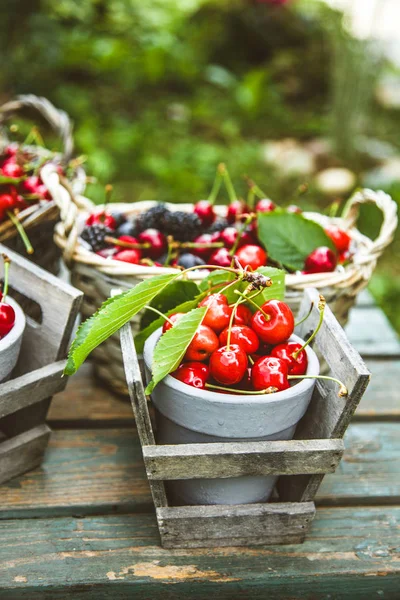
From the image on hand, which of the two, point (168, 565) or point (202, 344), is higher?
point (202, 344)

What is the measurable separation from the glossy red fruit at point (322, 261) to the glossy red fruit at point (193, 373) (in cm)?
42

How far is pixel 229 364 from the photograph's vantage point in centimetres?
81

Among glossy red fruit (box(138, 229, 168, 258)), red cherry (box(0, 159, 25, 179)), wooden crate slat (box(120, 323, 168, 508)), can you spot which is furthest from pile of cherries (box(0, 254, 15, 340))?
red cherry (box(0, 159, 25, 179))

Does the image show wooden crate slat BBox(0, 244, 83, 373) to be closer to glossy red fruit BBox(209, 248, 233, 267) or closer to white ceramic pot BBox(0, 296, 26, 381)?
white ceramic pot BBox(0, 296, 26, 381)

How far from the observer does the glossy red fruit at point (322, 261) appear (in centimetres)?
119

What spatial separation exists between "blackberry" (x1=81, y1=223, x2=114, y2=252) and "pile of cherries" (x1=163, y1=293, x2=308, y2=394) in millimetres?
380

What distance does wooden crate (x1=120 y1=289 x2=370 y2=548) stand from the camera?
834mm

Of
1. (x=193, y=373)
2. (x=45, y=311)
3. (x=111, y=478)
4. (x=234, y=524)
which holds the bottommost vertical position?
(x=111, y=478)

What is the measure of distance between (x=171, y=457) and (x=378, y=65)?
10.9ft

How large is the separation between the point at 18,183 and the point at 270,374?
30.7 inches

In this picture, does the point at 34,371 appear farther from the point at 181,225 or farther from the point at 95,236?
the point at 181,225

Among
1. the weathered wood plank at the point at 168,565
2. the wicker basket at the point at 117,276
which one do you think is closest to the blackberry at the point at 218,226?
the wicker basket at the point at 117,276

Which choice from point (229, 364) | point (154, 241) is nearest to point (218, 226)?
point (154, 241)

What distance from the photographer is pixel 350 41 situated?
351cm
